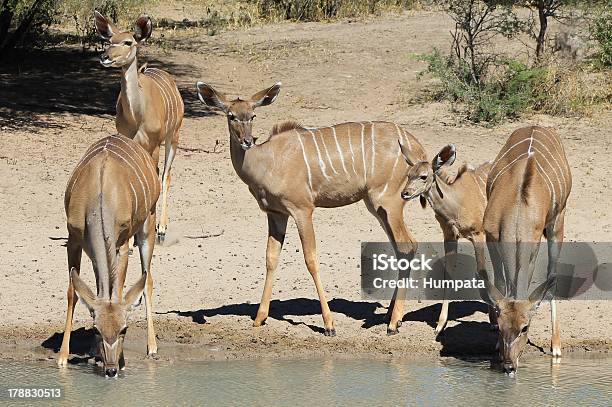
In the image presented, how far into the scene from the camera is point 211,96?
8930mm

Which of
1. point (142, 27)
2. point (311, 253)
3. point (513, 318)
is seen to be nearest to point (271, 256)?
point (311, 253)

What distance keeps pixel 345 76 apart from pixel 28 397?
1149cm

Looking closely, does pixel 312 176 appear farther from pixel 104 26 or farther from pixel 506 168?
pixel 104 26

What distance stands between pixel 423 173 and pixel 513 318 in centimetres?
151

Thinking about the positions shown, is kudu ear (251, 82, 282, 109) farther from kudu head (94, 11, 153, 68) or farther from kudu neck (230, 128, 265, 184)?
kudu head (94, 11, 153, 68)

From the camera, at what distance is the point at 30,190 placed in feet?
39.6

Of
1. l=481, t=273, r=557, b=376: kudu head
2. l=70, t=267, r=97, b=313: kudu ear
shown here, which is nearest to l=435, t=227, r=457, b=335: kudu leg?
l=481, t=273, r=557, b=376: kudu head

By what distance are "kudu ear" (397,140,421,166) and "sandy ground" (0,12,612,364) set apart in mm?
1251

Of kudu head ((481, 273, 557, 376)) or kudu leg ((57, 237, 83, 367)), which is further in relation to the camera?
kudu leg ((57, 237, 83, 367))

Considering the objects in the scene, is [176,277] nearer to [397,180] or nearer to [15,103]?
[397,180]

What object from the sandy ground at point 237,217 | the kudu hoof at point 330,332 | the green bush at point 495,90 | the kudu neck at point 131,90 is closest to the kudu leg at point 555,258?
the sandy ground at point 237,217

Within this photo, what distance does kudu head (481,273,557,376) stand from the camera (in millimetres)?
7383

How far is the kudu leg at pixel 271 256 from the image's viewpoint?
29.1ft

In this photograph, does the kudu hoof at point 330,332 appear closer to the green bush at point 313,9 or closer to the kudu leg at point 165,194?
the kudu leg at point 165,194
